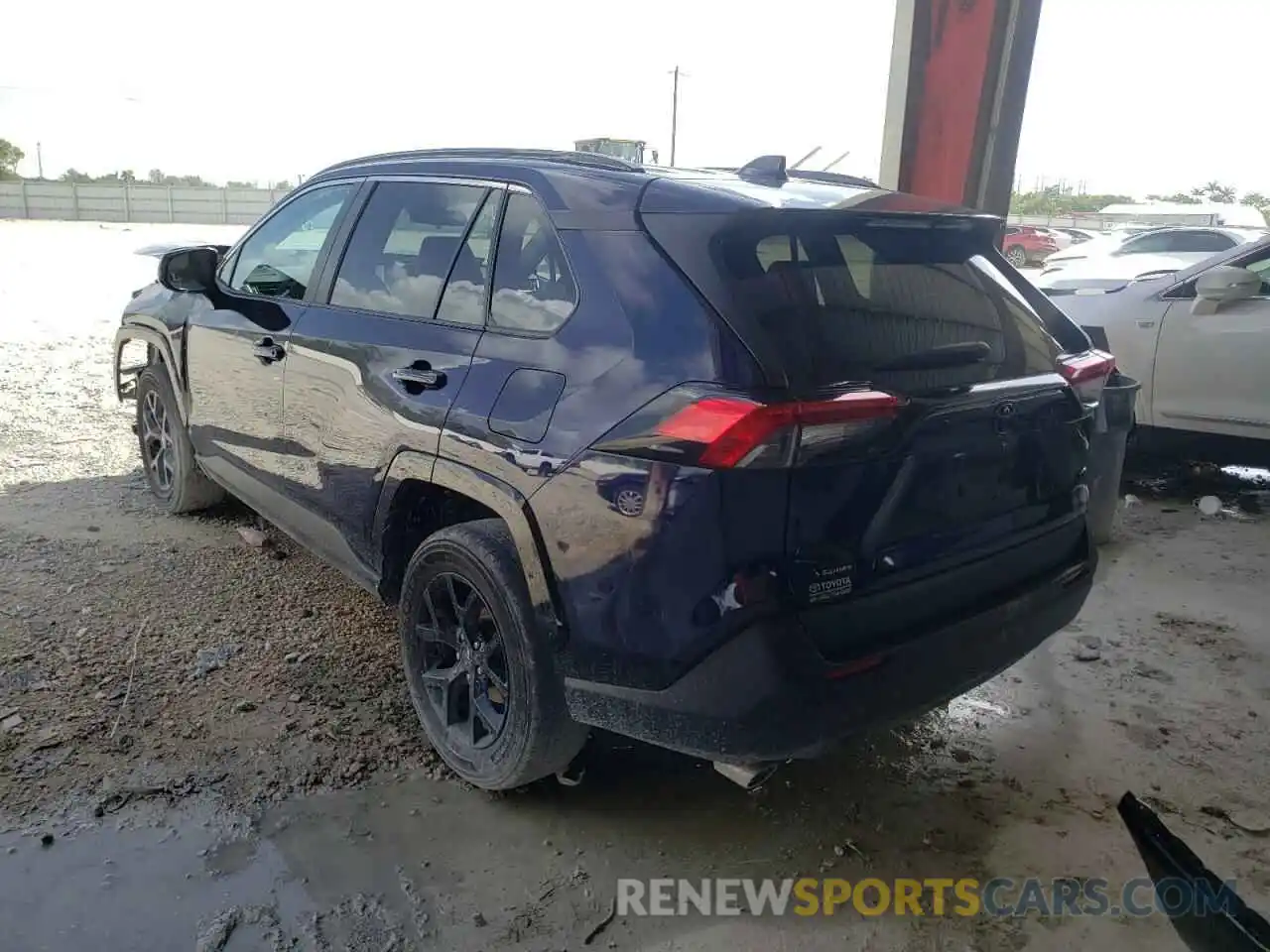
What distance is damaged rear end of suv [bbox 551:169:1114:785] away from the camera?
207cm

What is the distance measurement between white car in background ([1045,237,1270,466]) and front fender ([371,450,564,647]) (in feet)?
14.8

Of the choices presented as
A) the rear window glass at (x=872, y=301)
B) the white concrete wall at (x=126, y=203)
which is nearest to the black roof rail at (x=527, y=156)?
the rear window glass at (x=872, y=301)

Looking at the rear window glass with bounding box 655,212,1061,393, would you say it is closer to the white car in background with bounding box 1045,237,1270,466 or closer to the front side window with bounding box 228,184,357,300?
the front side window with bounding box 228,184,357,300

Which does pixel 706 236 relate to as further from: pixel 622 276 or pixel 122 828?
pixel 122 828

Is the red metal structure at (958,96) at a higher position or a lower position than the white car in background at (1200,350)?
higher

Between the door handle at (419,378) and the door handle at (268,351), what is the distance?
2.88ft

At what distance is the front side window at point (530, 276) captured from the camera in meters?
2.50

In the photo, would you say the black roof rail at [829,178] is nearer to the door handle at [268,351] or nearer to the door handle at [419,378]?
the door handle at [419,378]

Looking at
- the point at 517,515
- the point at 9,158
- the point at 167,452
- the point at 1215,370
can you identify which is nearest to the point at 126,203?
the point at 9,158

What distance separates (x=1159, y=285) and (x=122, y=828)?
244 inches

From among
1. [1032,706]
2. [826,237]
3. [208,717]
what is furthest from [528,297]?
[1032,706]

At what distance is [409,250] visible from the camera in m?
3.13

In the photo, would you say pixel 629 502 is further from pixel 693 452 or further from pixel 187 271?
pixel 187 271

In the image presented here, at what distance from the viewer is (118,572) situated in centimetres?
425
